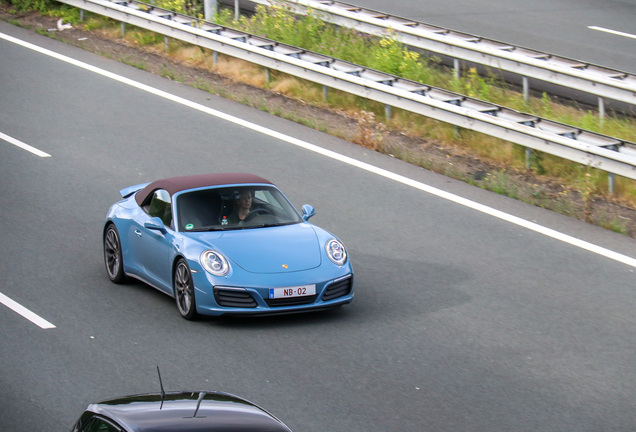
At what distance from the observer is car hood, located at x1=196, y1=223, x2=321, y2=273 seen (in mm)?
10203

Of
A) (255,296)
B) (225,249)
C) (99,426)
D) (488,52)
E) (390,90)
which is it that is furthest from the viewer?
(488,52)

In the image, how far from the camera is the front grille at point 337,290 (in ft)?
33.7

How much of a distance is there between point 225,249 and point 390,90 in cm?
710

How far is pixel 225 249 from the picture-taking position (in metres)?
10.3

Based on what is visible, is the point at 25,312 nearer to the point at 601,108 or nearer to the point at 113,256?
the point at 113,256

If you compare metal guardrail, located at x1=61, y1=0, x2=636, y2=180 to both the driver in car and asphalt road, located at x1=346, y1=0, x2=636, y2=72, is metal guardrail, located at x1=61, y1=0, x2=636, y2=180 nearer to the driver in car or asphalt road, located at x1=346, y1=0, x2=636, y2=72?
asphalt road, located at x1=346, y1=0, x2=636, y2=72

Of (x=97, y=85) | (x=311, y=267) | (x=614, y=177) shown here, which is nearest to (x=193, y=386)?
(x=311, y=267)

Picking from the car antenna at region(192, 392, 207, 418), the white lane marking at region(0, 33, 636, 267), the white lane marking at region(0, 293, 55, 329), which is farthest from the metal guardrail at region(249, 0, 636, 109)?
the car antenna at region(192, 392, 207, 418)

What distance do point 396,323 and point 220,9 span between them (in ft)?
46.0

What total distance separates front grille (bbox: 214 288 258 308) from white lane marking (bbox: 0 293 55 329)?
1589 mm

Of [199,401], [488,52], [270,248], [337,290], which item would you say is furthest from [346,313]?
[488,52]

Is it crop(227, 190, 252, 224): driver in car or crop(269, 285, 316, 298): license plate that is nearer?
crop(269, 285, 316, 298): license plate

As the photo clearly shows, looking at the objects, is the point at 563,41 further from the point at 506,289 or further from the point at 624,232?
the point at 506,289

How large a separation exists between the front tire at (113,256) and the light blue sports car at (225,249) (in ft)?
0.04
